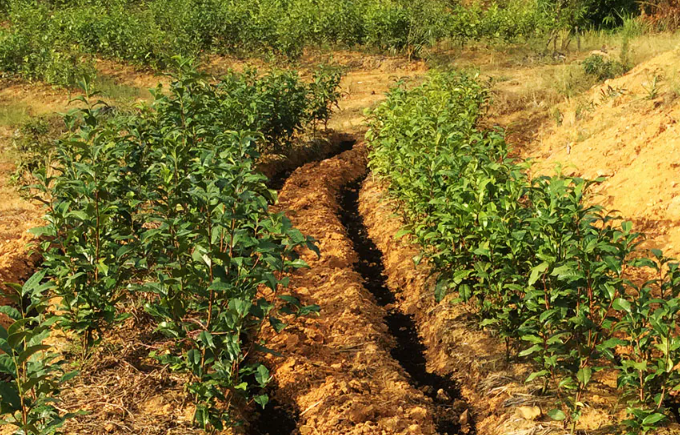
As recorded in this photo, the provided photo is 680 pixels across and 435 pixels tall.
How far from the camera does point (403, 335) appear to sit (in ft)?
16.6

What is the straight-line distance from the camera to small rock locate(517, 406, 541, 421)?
3.64 m

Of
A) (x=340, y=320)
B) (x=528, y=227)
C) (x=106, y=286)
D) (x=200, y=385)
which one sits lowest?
(x=340, y=320)

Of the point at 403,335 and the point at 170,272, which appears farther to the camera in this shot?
the point at 403,335

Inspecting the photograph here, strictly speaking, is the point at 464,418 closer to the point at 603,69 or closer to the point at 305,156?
the point at 305,156

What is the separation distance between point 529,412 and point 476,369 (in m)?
0.66

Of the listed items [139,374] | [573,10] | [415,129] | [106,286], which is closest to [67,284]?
[106,286]

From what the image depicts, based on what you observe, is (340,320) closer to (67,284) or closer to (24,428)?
(67,284)

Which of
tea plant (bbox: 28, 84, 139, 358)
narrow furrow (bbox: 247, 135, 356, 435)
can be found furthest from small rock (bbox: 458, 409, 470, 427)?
tea plant (bbox: 28, 84, 139, 358)

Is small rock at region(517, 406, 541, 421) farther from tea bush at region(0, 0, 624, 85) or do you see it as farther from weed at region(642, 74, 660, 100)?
tea bush at region(0, 0, 624, 85)

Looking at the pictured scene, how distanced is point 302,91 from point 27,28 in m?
10.8

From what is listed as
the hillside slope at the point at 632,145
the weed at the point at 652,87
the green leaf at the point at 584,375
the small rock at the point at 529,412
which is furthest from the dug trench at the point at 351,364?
the weed at the point at 652,87

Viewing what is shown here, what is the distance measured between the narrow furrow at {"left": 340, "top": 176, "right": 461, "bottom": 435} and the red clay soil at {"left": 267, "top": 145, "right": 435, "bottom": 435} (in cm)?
11

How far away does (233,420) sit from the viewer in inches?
Result: 142

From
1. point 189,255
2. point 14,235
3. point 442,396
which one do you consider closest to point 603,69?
point 442,396
